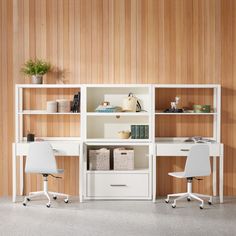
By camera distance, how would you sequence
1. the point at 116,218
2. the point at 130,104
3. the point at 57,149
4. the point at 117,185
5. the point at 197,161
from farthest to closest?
the point at 130,104 < the point at 117,185 < the point at 57,149 < the point at 197,161 < the point at 116,218

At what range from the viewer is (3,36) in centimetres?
637

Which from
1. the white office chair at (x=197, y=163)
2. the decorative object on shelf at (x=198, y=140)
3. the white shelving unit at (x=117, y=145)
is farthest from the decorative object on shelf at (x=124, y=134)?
the white office chair at (x=197, y=163)

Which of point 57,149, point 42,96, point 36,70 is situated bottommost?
point 57,149

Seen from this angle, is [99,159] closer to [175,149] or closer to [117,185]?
[117,185]

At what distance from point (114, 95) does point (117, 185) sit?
1.22 metres

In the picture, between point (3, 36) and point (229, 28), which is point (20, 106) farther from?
point (229, 28)

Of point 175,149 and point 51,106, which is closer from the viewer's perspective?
point 175,149

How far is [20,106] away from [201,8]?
2.74 meters

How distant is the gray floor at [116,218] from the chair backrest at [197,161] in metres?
0.42

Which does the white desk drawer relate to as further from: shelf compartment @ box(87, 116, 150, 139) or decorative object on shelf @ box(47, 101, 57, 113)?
decorative object on shelf @ box(47, 101, 57, 113)

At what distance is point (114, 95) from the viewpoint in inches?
253

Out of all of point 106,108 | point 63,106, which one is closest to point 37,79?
point 63,106

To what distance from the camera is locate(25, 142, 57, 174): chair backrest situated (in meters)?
5.67

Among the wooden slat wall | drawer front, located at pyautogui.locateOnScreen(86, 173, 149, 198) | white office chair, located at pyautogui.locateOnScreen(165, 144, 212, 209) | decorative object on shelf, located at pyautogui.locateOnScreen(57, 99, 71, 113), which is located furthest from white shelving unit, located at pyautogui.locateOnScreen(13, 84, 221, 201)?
white office chair, located at pyautogui.locateOnScreen(165, 144, 212, 209)
